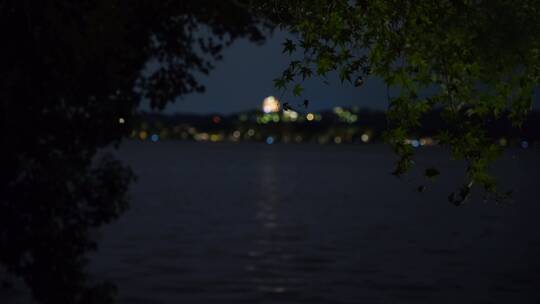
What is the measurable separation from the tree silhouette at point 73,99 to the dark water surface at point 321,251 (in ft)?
20.4

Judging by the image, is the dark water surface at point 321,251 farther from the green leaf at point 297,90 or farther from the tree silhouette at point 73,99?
the tree silhouette at point 73,99

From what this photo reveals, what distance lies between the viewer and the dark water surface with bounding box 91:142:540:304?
3584 cm

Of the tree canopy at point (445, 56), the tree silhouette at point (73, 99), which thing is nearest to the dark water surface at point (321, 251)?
the tree canopy at point (445, 56)

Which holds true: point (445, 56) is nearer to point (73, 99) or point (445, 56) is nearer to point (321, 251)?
point (73, 99)

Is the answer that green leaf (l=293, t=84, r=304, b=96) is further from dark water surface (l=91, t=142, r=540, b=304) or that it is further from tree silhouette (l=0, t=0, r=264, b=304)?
tree silhouette (l=0, t=0, r=264, b=304)

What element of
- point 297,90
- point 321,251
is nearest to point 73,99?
point 297,90

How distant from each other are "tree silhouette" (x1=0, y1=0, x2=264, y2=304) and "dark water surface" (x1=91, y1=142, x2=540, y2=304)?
622cm

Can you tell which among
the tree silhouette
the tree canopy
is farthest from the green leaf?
the tree silhouette

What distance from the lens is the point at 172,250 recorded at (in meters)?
49.6

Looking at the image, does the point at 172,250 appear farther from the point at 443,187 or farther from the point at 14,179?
the point at 443,187

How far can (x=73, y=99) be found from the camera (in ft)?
50.6

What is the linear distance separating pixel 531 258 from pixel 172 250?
15932mm

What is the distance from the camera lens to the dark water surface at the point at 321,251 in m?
35.8

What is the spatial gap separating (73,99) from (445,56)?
813 centimetres
